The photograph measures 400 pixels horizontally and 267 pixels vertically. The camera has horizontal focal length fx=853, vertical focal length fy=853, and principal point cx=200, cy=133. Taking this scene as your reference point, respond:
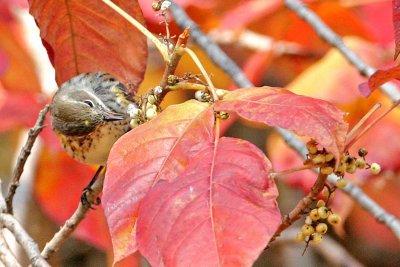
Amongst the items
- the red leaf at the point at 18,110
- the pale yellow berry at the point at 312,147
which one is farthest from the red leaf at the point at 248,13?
the pale yellow berry at the point at 312,147

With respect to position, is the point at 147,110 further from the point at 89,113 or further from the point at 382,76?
the point at 89,113

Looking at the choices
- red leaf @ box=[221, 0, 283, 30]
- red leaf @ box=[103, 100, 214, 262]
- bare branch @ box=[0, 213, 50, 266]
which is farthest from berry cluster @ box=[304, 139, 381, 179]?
red leaf @ box=[221, 0, 283, 30]

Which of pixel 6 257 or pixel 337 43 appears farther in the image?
pixel 337 43

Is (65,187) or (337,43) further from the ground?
(337,43)

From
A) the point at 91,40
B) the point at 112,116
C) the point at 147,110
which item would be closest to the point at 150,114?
the point at 147,110

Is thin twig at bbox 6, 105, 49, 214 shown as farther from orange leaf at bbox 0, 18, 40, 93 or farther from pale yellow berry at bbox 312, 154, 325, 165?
orange leaf at bbox 0, 18, 40, 93

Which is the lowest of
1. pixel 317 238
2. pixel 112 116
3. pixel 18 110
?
pixel 317 238
